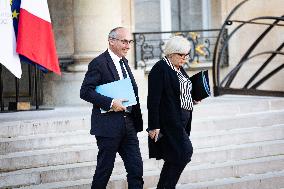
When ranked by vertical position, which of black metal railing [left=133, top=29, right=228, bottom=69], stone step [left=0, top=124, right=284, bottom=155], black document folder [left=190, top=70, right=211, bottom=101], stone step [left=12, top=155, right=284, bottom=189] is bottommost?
stone step [left=12, top=155, right=284, bottom=189]

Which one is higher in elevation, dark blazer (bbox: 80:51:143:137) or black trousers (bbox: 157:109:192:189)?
dark blazer (bbox: 80:51:143:137)

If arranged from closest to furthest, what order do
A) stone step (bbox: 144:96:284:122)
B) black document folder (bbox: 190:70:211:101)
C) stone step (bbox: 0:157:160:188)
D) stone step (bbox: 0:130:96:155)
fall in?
black document folder (bbox: 190:70:211:101) → stone step (bbox: 0:157:160:188) → stone step (bbox: 0:130:96:155) → stone step (bbox: 144:96:284:122)

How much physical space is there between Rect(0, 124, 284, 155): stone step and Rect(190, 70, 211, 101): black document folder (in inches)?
87.6

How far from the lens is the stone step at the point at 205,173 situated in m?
7.26

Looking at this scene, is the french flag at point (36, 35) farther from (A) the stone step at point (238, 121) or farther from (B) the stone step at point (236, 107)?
(A) the stone step at point (238, 121)

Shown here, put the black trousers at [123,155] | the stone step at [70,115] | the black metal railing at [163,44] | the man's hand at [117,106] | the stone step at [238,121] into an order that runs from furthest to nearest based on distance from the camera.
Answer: the black metal railing at [163,44], the stone step at [238,121], the stone step at [70,115], the black trousers at [123,155], the man's hand at [117,106]

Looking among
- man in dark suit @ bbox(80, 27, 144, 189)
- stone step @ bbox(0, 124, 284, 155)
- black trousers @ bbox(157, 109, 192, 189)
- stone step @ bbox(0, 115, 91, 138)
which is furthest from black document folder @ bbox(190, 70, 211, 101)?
stone step @ bbox(0, 115, 91, 138)

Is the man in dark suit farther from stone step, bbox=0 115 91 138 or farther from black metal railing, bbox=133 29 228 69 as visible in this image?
black metal railing, bbox=133 29 228 69

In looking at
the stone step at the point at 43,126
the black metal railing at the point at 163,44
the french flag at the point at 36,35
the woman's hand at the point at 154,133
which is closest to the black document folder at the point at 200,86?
the woman's hand at the point at 154,133

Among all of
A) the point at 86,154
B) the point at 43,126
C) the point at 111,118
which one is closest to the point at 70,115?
the point at 43,126

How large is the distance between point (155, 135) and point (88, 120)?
281 centimetres

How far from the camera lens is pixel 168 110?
6148mm

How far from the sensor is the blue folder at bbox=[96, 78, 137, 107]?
19.4 ft

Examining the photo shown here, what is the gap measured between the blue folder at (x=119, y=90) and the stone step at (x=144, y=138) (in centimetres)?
236
